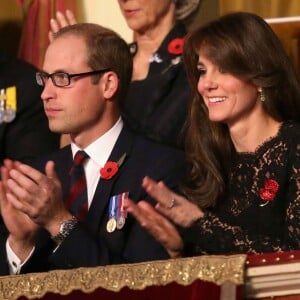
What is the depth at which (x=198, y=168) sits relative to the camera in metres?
2.01

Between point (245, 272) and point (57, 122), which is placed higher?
point (57, 122)

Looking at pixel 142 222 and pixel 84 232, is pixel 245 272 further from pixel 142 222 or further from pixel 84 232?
pixel 84 232

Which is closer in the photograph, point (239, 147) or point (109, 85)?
point (239, 147)

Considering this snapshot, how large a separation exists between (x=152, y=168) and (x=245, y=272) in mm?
492

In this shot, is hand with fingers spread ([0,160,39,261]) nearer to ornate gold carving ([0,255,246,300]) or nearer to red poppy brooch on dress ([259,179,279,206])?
ornate gold carving ([0,255,246,300])

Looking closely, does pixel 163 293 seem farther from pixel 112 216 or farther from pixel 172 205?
pixel 112 216

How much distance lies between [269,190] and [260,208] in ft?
0.12

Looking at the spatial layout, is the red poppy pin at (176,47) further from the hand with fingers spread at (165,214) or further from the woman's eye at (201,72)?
the hand with fingers spread at (165,214)

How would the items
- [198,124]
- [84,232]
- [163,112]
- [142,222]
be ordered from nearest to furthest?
1. [142,222]
2. [84,232]
3. [198,124]
4. [163,112]

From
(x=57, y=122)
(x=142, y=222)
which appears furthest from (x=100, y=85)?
(x=142, y=222)

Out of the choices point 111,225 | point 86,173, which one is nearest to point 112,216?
point 111,225

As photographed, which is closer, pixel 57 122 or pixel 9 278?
pixel 9 278

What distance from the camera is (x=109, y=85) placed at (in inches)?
83.3

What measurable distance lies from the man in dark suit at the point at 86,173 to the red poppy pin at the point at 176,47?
32 cm
